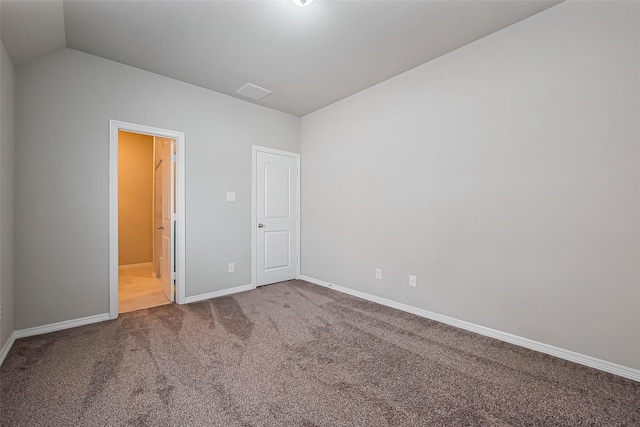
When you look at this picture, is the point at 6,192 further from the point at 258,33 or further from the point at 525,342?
the point at 525,342

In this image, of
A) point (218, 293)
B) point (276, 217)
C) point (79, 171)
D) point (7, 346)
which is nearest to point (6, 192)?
point (79, 171)

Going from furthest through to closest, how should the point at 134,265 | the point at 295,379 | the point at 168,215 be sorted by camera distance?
the point at 134,265
the point at 168,215
the point at 295,379

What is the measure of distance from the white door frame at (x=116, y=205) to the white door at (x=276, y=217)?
3.42ft

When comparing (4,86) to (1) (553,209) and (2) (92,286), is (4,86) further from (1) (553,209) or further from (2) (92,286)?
(1) (553,209)

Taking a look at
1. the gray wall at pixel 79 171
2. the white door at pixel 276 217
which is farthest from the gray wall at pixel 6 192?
the white door at pixel 276 217

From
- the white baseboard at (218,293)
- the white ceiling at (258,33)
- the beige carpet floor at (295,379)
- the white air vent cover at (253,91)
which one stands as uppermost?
the white ceiling at (258,33)

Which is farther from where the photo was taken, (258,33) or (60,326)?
(60,326)

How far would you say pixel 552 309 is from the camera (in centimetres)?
220

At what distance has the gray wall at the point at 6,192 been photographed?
2088 millimetres

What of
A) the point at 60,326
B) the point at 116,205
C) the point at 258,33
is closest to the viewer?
the point at 258,33

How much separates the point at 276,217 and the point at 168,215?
4.89ft

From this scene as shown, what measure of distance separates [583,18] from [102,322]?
4920mm

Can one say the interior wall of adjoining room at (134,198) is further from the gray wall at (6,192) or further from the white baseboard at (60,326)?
the gray wall at (6,192)

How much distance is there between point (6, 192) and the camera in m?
2.21
